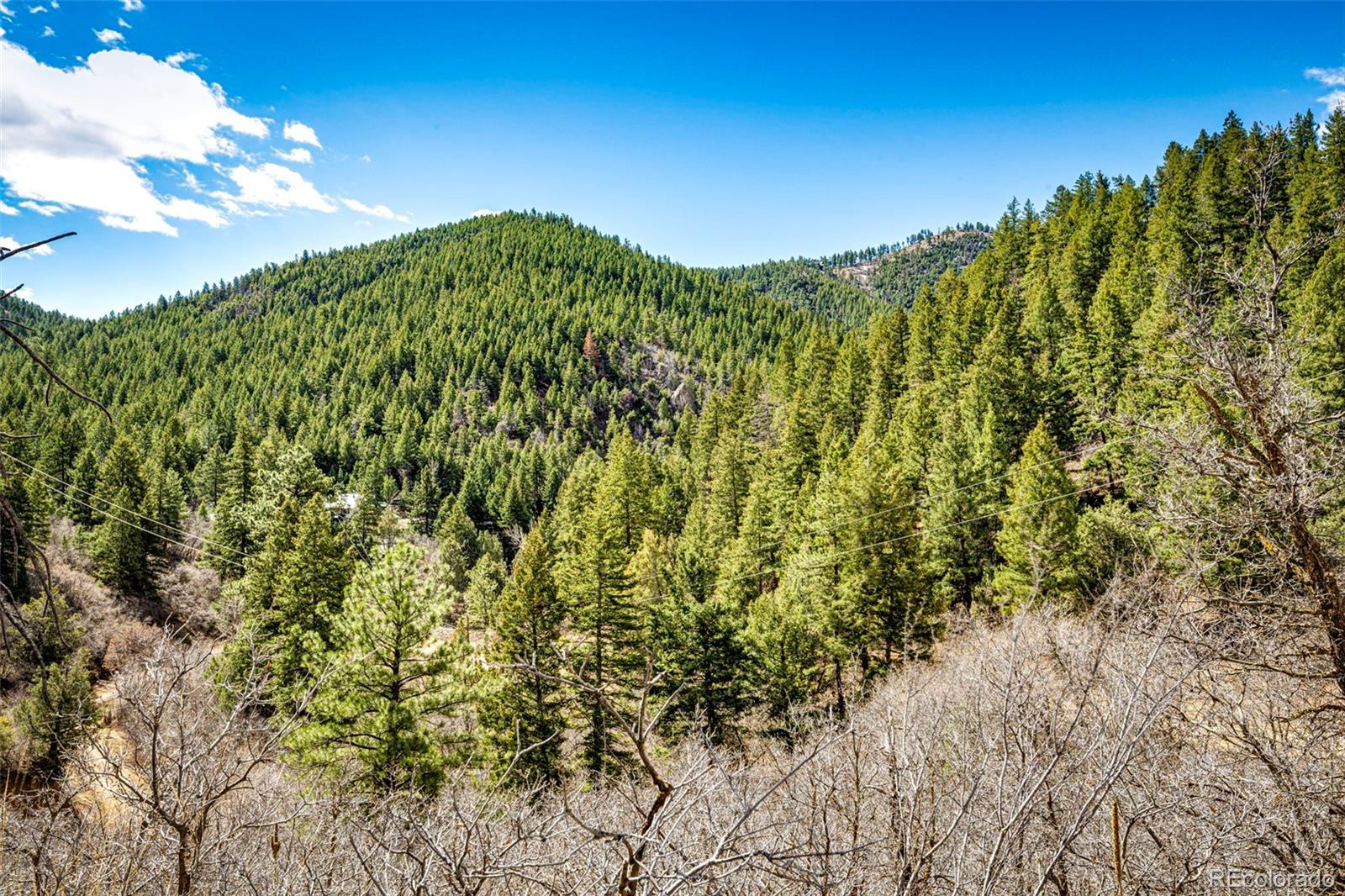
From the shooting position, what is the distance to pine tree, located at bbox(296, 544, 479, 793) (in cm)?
1268

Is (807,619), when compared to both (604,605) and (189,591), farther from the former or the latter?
(189,591)

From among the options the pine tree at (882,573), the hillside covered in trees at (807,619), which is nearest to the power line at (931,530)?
the pine tree at (882,573)

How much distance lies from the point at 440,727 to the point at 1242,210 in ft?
169

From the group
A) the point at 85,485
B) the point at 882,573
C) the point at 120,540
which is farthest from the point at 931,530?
the point at 85,485

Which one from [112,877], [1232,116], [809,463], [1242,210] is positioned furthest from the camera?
[1232,116]

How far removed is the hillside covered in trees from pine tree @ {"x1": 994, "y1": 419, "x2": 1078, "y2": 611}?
0.47 ft

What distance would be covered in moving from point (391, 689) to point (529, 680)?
3.98 meters

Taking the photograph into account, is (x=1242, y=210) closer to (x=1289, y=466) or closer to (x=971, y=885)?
(x=1289, y=466)

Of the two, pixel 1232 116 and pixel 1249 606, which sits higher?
pixel 1232 116

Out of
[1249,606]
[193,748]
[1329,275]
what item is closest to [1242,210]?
[1329,275]

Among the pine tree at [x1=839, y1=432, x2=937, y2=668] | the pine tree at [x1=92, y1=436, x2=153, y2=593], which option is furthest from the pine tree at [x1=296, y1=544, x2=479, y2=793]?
the pine tree at [x1=92, y1=436, x2=153, y2=593]

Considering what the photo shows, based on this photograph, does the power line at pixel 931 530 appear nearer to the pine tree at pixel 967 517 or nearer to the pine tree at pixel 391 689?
the pine tree at pixel 967 517

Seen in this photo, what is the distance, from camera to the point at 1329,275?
1096 inches

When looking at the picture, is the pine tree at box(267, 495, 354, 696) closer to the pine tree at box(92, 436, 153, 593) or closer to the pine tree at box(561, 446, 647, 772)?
the pine tree at box(561, 446, 647, 772)
